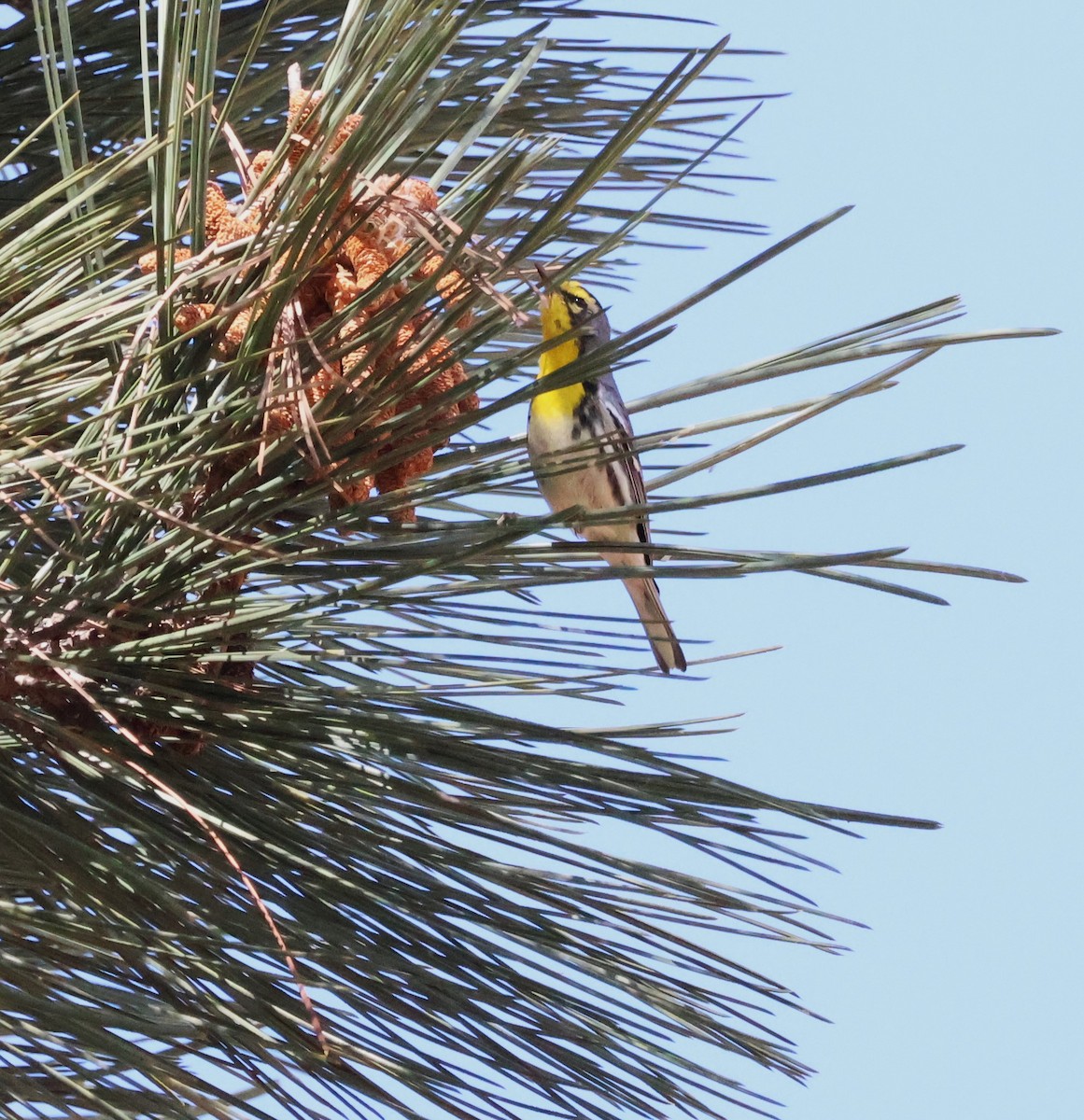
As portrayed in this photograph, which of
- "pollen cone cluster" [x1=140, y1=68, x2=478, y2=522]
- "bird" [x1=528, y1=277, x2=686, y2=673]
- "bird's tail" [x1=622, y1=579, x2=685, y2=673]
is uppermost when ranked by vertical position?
"pollen cone cluster" [x1=140, y1=68, x2=478, y2=522]

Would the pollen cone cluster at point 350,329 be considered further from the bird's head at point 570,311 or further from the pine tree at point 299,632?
the bird's head at point 570,311

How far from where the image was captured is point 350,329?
1.07 m

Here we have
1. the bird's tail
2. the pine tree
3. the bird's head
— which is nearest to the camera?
the pine tree

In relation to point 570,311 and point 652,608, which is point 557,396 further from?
point 652,608

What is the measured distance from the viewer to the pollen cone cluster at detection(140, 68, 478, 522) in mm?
982

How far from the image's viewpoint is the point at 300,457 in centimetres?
106

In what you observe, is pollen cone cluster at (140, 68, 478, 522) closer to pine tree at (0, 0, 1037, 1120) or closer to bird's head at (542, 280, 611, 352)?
pine tree at (0, 0, 1037, 1120)

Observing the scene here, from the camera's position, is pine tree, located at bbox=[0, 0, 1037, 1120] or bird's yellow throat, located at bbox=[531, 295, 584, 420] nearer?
pine tree, located at bbox=[0, 0, 1037, 1120]

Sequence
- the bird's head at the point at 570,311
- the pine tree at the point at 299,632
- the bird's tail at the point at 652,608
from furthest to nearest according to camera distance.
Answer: the bird's head at the point at 570,311, the bird's tail at the point at 652,608, the pine tree at the point at 299,632

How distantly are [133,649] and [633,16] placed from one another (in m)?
1.28

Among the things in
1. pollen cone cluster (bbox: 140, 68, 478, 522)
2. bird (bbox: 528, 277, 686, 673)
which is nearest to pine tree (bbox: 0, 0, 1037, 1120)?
pollen cone cluster (bbox: 140, 68, 478, 522)

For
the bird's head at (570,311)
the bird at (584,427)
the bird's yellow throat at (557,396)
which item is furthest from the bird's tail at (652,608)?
the bird's head at (570,311)

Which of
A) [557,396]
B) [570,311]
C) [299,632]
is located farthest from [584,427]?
[299,632]

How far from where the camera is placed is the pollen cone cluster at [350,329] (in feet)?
3.22
